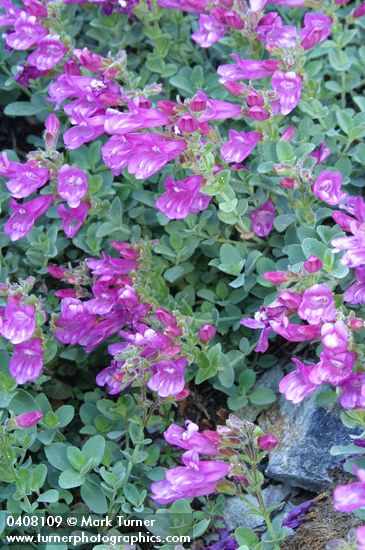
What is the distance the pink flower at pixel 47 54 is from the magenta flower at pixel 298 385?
1.81m

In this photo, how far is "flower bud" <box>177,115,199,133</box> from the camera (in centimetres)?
311

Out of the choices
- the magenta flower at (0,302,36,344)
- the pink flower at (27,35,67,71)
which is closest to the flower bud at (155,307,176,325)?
the magenta flower at (0,302,36,344)

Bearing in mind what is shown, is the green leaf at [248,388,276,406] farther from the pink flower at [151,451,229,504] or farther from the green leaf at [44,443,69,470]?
the green leaf at [44,443,69,470]

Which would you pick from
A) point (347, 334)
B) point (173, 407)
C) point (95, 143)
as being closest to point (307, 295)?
point (347, 334)

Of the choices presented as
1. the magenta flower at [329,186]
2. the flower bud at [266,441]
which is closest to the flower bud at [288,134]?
the magenta flower at [329,186]

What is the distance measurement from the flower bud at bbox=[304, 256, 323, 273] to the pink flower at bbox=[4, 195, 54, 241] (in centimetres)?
120

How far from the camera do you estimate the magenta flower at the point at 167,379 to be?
3.11m

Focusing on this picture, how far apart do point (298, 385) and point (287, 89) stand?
3.90 feet

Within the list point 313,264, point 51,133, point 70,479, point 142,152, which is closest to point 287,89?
point 142,152

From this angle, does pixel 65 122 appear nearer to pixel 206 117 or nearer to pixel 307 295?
pixel 206 117

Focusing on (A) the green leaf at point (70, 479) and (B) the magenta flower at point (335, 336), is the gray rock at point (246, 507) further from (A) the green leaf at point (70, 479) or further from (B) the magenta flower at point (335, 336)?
(B) the magenta flower at point (335, 336)

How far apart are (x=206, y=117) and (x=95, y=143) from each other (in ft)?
2.61

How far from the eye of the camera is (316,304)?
289 centimetres

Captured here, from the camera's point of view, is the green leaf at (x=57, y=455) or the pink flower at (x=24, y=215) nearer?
the green leaf at (x=57, y=455)
